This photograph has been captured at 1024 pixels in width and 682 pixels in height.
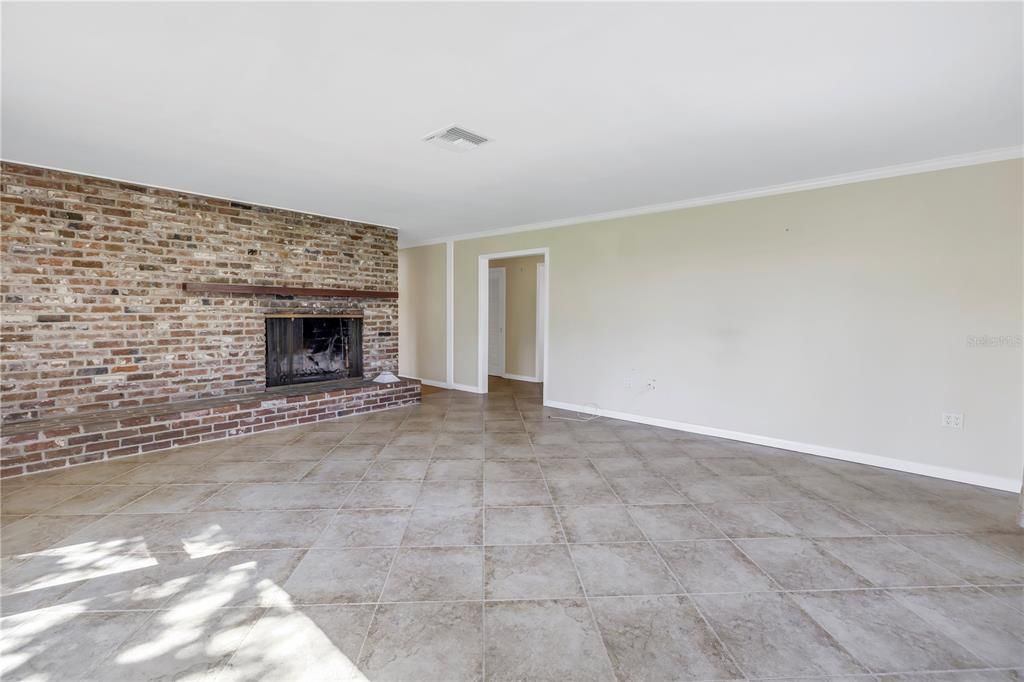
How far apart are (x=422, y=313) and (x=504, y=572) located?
5.45m

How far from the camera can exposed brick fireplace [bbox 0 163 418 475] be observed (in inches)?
132

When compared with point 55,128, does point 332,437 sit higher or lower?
lower

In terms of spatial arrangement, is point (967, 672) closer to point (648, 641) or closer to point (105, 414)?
point (648, 641)

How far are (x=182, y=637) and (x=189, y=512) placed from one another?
3.86 feet

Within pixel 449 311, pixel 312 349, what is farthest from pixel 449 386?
pixel 312 349

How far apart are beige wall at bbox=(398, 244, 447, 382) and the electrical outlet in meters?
5.48

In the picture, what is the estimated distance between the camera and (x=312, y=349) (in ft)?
17.0

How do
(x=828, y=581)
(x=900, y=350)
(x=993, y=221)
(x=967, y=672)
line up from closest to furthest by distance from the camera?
1. (x=967, y=672)
2. (x=828, y=581)
3. (x=993, y=221)
4. (x=900, y=350)

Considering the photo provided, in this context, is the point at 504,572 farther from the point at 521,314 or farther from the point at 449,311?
the point at 521,314

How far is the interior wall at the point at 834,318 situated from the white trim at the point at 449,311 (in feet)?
7.32

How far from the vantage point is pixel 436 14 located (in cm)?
162

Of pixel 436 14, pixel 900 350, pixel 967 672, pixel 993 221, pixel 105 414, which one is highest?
pixel 436 14

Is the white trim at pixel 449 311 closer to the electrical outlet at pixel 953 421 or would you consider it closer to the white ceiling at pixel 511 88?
the white ceiling at pixel 511 88

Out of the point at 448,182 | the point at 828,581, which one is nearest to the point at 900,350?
the point at 828,581
